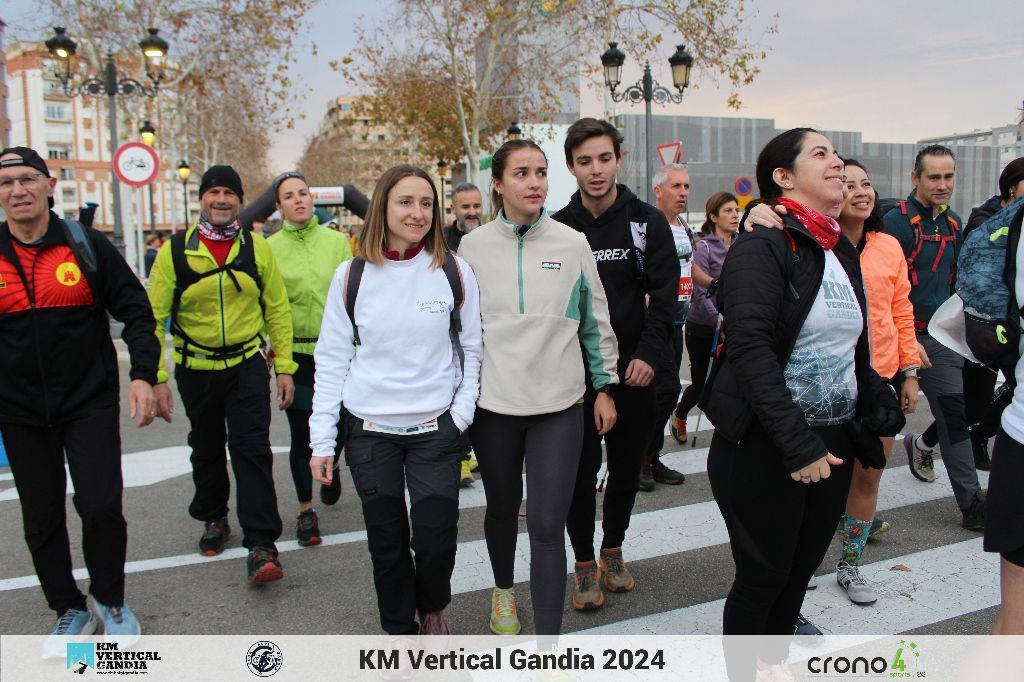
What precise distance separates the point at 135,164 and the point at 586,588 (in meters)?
11.7

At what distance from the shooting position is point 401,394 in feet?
9.88

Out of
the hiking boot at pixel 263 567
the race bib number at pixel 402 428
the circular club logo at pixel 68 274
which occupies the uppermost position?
the circular club logo at pixel 68 274

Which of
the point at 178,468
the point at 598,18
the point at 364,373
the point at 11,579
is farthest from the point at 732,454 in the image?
the point at 598,18

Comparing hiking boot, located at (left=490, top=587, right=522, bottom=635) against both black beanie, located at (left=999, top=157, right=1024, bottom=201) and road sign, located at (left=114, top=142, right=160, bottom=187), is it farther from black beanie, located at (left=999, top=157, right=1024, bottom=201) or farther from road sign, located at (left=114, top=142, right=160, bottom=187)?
road sign, located at (left=114, top=142, right=160, bottom=187)

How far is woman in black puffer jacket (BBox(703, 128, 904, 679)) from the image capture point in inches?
97.7

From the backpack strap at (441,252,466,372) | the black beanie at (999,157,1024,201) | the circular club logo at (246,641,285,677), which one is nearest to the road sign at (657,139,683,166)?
the black beanie at (999,157,1024,201)

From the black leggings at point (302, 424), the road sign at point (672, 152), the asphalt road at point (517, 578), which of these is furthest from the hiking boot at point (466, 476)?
the road sign at point (672, 152)

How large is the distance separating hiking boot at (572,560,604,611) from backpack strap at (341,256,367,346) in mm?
1550

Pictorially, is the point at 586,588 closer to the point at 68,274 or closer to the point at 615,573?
the point at 615,573

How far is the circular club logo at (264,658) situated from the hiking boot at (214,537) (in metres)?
1.15

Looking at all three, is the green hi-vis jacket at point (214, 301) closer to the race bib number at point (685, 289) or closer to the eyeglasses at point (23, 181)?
the eyeglasses at point (23, 181)

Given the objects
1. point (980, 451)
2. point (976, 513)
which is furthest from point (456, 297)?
point (980, 451)

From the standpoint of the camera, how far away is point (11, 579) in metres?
4.09

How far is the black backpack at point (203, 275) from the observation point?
13.3 feet
